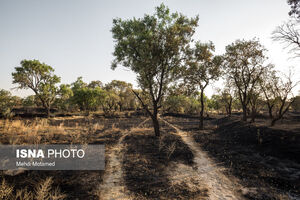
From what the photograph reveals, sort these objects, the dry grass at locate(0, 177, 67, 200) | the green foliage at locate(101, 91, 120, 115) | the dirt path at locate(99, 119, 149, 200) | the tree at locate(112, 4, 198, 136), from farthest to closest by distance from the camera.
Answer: the green foliage at locate(101, 91, 120, 115) < the tree at locate(112, 4, 198, 136) < the dirt path at locate(99, 119, 149, 200) < the dry grass at locate(0, 177, 67, 200)

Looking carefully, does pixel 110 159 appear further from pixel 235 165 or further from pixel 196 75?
pixel 196 75

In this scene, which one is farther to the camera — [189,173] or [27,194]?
[189,173]

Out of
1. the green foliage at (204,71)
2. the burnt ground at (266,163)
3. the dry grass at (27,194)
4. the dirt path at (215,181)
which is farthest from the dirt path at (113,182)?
the green foliage at (204,71)

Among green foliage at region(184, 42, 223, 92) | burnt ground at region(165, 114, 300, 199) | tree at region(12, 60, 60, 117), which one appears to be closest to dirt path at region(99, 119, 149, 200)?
burnt ground at region(165, 114, 300, 199)

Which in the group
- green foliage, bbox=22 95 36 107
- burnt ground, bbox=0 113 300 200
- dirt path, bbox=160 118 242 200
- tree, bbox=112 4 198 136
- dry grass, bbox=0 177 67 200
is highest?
tree, bbox=112 4 198 136

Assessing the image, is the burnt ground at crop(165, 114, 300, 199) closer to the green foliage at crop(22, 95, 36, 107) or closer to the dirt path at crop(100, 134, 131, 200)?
the dirt path at crop(100, 134, 131, 200)

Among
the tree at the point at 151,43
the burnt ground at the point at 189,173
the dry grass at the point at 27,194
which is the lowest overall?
the burnt ground at the point at 189,173

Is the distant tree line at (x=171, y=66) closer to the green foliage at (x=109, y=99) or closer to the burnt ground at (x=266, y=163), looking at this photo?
the burnt ground at (x=266, y=163)

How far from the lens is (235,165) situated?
9234mm

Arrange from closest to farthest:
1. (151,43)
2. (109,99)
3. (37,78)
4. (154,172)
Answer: (154,172), (151,43), (37,78), (109,99)

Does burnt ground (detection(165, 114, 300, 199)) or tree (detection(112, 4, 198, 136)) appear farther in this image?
tree (detection(112, 4, 198, 136))

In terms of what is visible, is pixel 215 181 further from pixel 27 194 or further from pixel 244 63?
pixel 244 63

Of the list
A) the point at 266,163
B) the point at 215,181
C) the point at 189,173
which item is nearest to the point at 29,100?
the point at 189,173

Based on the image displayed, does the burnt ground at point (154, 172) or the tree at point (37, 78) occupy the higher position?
the tree at point (37, 78)
